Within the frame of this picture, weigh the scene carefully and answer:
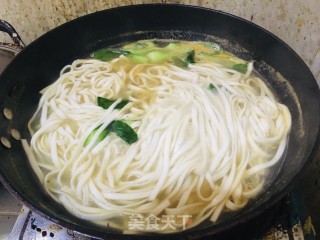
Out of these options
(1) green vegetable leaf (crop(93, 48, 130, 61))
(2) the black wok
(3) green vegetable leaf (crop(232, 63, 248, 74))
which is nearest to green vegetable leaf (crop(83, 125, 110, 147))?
(2) the black wok

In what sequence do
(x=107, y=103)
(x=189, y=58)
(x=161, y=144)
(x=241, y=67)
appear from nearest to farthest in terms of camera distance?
(x=161, y=144) < (x=107, y=103) < (x=241, y=67) < (x=189, y=58)

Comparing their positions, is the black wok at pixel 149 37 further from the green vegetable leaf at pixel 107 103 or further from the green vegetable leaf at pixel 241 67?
the green vegetable leaf at pixel 107 103

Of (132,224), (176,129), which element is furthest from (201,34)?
(132,224)

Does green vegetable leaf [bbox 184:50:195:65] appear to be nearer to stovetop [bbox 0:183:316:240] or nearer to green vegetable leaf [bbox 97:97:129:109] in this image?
green vegetable leaf [bbox 97:97:129:109]

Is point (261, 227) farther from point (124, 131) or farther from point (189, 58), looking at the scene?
point (189, 58)

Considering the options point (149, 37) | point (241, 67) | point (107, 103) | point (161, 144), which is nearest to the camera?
point (161, 144)

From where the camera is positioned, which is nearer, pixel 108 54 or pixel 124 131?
pixel 124 131

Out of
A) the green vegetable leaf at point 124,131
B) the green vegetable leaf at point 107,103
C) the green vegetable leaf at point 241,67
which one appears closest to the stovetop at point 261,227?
the green vegetable leaf at point 124,131

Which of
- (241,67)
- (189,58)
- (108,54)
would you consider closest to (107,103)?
(108,54)
